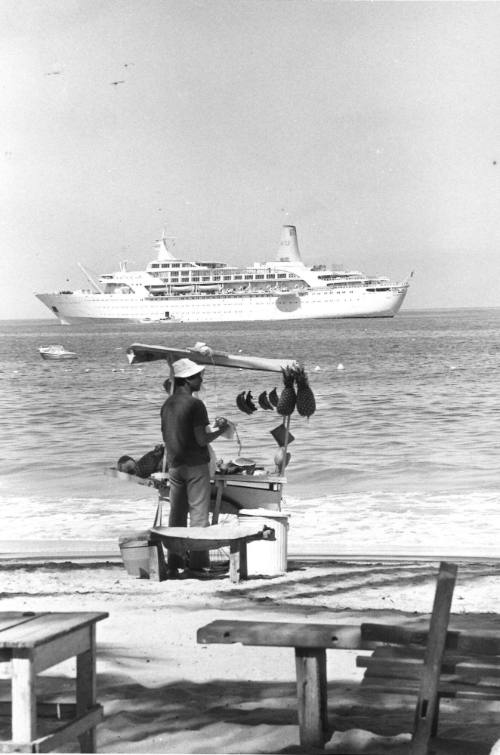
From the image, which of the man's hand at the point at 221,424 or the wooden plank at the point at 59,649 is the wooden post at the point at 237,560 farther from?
the wooden plank at the point at 59,649

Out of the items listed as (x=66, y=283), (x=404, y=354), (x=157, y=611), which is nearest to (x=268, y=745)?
(x=157, y=611)

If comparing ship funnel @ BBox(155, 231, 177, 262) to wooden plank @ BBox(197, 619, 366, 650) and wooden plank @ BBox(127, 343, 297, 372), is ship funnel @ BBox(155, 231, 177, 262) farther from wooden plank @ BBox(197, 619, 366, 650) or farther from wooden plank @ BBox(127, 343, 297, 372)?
wooden plank @ BBox(197, 619, 366, 650)

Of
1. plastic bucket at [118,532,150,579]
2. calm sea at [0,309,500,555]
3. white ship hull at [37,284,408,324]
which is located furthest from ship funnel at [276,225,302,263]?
plastic bucket at [118,532,150,579]

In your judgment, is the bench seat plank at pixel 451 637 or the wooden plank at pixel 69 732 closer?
the wooden plank at pixel 69 732

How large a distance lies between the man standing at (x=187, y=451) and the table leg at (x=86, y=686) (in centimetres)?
347

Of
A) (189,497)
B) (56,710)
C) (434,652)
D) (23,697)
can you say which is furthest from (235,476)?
(23,697)

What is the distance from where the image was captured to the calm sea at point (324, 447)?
10133mm

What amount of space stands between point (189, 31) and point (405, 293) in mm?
78372

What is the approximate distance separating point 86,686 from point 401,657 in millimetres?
903

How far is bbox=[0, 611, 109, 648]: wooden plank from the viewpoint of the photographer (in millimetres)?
2695

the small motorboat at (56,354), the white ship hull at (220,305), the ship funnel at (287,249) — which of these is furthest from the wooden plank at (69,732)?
the ship funnel at (287,249)

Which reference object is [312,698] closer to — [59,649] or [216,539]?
[59,649]

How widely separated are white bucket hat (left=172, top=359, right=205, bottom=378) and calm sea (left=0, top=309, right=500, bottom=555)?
78.2 inches

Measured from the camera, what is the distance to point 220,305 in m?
86.1
